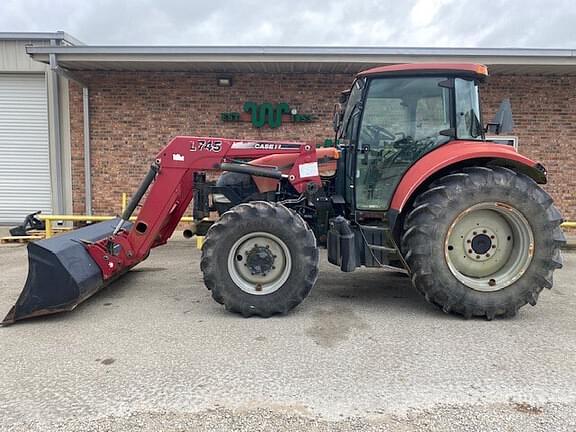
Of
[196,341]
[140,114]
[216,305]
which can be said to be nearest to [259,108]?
[140,114]

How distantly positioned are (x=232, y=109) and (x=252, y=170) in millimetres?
5231

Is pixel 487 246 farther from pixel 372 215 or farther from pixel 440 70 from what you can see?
pixel 440 70

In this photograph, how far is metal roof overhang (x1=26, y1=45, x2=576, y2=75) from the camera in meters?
8.09

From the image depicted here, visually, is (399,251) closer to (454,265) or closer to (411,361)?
(454,265)

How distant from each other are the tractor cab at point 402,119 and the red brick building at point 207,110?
4725mm

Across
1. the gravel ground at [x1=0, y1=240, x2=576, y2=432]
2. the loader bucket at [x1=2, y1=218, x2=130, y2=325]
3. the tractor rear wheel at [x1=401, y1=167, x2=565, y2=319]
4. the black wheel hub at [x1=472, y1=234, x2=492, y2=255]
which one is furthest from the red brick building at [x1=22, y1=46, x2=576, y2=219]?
the loader bucket at [x1=2, y1=218, x2=130, y2=325]

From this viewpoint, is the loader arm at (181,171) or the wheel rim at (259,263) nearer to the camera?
the wheel rim at (259,263)

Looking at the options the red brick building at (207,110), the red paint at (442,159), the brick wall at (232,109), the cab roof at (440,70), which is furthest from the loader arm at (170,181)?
the brick wall at (232,109)

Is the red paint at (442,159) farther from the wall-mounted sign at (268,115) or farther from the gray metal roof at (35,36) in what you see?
the gray metal roof at (35,36)

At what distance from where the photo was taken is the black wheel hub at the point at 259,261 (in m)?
4.16

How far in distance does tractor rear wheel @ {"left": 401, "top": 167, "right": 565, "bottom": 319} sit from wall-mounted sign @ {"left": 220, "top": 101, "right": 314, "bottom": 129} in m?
5.67

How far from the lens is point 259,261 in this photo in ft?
13.7

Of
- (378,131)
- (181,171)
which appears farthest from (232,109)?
(378,131)

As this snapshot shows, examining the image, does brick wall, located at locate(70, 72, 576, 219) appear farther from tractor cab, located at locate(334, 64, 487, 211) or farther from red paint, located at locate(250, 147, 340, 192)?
tractor cab, located at locate(334, 64, 487, 211)
